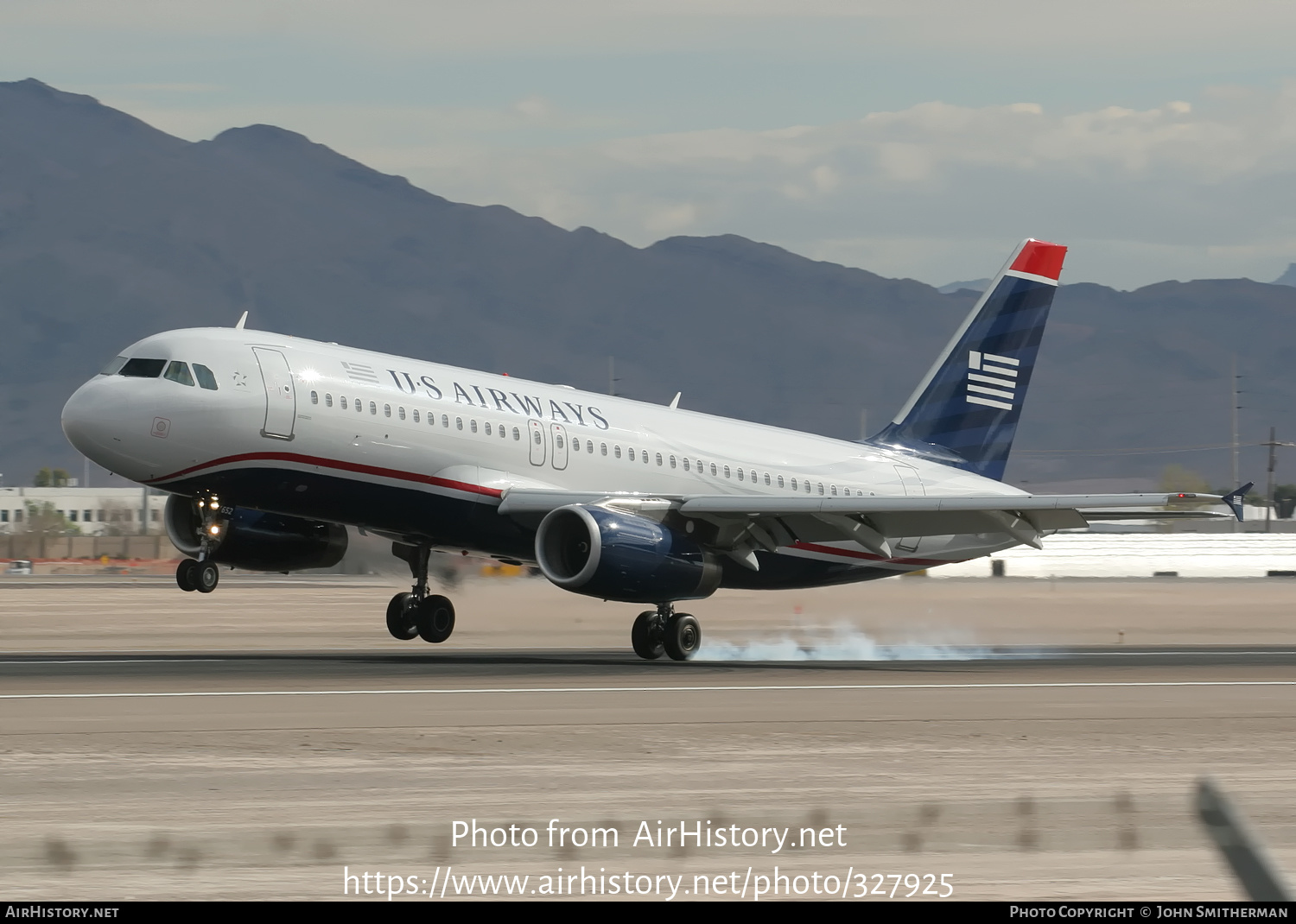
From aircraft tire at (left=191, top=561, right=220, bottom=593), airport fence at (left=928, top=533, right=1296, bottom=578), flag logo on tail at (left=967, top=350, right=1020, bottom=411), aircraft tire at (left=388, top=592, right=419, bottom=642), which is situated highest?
flag logo on tail at (left=967, top=350, right=1020, bottom=411)

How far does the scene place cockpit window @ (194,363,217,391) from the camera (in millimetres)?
26844

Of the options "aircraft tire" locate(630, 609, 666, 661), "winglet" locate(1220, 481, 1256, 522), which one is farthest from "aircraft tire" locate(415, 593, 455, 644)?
"winglet" locate(1220, 481, 1256, 522)

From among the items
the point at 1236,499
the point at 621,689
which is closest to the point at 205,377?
the point at 621,689

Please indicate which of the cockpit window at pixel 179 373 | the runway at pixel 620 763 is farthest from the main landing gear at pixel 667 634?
the cockpit window at pixel 179 373

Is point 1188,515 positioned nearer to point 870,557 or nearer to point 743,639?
point 870,557

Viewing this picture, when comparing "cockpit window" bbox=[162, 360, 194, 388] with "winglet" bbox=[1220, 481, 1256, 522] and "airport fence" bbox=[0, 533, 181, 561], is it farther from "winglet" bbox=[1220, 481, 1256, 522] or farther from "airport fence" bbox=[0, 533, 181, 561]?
"airport fence" bbox=[0, 533, 181, 561]

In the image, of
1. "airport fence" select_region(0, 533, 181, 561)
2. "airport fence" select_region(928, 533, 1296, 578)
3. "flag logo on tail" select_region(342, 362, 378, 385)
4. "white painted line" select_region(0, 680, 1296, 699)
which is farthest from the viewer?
"airport fence" select_region(0, 533, 181, 561)

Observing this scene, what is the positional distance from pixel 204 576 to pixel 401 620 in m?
6.44

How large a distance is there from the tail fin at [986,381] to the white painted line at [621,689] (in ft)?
41.3

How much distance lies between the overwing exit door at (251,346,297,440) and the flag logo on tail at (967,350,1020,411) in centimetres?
1670

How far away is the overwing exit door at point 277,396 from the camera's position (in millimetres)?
27094

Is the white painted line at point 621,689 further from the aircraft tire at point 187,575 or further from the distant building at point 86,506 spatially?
the distant building at point 86,506

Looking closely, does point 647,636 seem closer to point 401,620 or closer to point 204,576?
point 401,620
